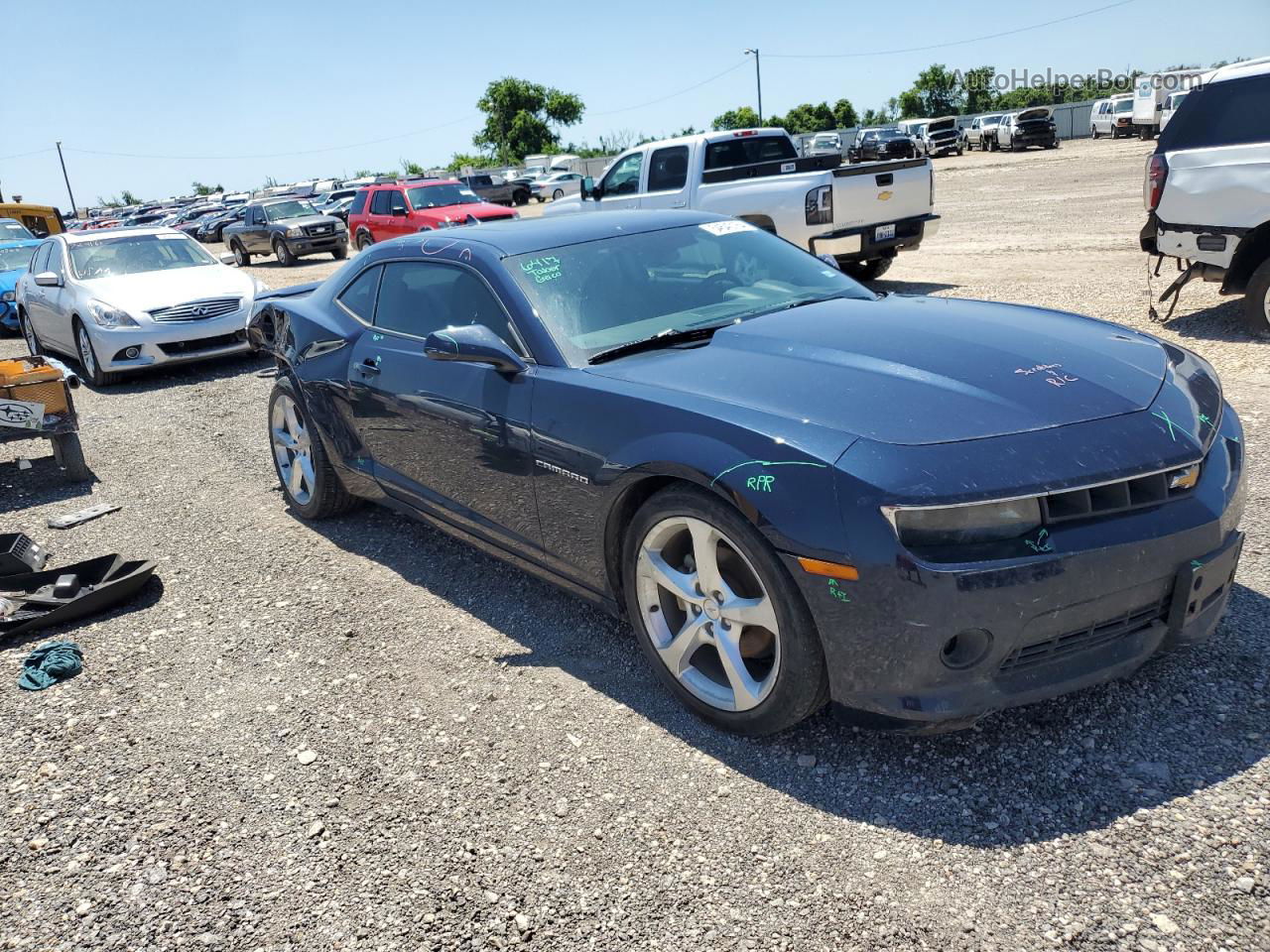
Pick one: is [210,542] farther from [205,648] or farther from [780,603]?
[780,603]

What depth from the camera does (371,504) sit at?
5.80m

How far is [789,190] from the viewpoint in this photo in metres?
10.9

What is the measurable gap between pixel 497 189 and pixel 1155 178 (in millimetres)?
36692

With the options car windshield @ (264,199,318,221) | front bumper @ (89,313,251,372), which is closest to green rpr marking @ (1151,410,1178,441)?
front bumper @ (89,313,251,372)

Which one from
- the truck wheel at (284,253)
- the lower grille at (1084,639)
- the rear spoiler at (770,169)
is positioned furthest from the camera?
the truck wheel at (284,253)

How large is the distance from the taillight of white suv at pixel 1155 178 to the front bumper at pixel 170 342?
827cm

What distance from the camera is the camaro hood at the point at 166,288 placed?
10.4 m

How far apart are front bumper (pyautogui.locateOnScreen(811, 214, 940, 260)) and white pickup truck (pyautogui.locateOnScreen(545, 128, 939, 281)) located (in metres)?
0.01

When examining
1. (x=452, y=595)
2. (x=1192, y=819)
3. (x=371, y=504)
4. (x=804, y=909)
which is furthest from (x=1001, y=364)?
(x=371, y=504)

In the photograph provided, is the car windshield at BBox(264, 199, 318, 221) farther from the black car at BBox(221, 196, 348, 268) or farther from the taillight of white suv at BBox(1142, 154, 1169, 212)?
the taillight of white suv at BBox(1142, 154, 1169, 212)

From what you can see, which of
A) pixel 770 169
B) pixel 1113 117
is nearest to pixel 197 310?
pixel 770 169

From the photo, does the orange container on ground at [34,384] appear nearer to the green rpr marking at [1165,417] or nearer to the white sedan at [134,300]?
the white sedan at [134,300]

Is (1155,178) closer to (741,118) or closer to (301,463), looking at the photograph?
(301,463)

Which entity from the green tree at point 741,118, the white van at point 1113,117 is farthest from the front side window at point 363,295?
the green tree at point 741,118
